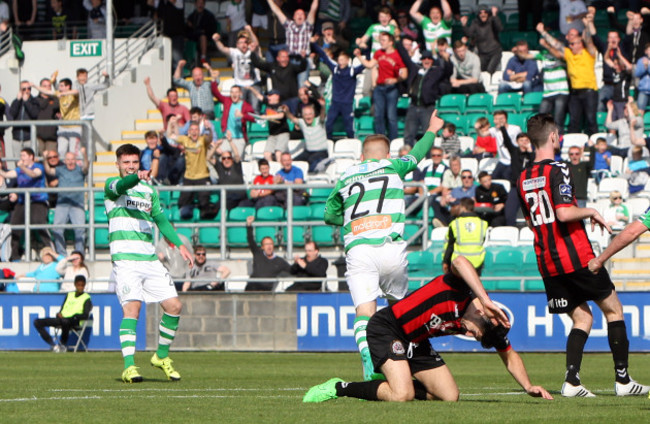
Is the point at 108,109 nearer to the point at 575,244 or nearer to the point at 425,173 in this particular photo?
the point at 425,173

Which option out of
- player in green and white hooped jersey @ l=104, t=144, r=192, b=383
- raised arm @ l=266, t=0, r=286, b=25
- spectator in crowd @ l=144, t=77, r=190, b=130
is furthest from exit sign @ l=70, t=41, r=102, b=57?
player in green and white hooped jersey @ l=104, t=144, r=192, b=383

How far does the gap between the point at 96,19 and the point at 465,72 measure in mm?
9494

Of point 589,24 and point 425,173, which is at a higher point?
point 589,24

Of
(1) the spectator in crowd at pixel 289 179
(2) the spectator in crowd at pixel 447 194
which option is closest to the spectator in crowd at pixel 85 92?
(1) the spectator in crowd at pixel 289 179

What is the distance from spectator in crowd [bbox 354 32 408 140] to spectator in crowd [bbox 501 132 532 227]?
120 inches

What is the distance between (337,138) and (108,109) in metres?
5.46

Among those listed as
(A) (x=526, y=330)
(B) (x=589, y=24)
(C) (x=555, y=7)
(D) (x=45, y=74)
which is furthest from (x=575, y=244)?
(D) (x=45, y=74)

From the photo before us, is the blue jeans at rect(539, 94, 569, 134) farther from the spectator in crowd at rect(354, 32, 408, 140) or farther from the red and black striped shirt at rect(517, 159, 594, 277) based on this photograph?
the red and black striped shirt at rect(517, 159, 594, 277)

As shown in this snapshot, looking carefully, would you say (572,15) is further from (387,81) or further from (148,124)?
(148,124)

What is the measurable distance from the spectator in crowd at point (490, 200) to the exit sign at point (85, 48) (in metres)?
11.5

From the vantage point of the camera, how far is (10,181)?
23.8 meters

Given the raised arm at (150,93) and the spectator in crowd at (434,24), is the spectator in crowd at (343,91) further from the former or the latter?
the raised arm at (150,93)

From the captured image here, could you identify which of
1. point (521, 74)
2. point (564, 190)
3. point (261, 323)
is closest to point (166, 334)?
point (564, 190)

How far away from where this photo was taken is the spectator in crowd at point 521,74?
78.7ft
